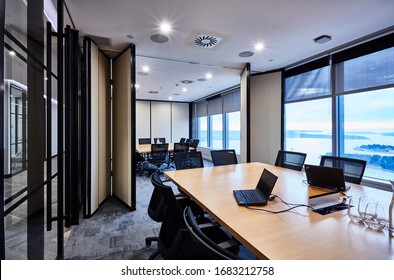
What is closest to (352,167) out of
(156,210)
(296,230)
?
(296,230)

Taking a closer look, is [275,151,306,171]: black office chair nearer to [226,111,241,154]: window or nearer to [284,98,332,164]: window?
[284,98,332,164]: window

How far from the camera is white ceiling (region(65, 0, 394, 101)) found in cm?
207

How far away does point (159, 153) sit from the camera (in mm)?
5297

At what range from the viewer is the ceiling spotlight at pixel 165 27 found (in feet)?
8.02

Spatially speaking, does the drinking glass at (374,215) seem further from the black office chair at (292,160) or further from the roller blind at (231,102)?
the roller blind at (231,102)

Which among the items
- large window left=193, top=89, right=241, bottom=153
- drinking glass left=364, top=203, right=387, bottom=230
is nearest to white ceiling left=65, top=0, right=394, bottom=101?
drinking glass left=364, top=203, right=387, bottom=230

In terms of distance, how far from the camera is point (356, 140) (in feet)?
10.7

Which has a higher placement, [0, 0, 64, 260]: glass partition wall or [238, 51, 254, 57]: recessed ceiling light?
[238, 51, 254, 57]: recessed ceiling light

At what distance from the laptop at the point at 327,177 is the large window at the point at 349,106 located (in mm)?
2031

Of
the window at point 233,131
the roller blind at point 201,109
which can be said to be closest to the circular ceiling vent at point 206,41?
the window at point 233,131

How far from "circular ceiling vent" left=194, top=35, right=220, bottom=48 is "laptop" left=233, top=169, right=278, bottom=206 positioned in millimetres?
2189
